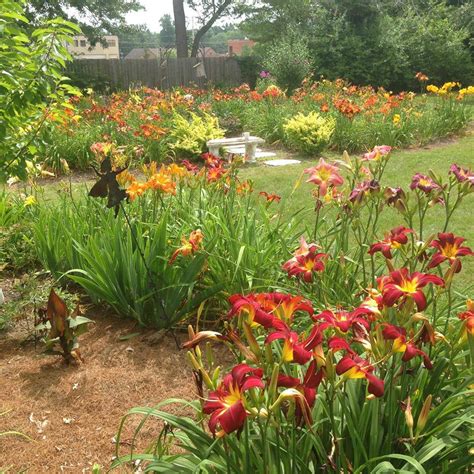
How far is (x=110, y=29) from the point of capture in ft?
79.9

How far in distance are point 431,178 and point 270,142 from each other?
28.3ft

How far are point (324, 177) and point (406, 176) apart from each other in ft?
16.7

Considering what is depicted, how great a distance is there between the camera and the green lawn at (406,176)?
16.6 feet

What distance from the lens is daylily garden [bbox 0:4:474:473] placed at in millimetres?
1281

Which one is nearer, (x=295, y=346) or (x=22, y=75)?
(x=295, y=346)

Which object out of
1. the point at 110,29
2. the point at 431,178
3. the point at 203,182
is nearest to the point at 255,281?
the point at 203,182

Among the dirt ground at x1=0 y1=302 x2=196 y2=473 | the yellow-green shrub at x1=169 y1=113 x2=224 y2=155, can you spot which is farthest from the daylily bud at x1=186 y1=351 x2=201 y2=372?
the yellow-green shrub at x1=169 y1=113 x2=224 y2=155

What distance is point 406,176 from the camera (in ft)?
23.4

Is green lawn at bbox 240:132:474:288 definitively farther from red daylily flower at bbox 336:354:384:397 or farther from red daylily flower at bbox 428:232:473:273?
red daylily flower at bbox 336:354:384:397

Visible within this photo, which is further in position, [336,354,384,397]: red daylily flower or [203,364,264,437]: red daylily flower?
[336,354,384,397]: red daylily flower

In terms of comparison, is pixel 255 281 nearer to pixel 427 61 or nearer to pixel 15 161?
pixel 15 161

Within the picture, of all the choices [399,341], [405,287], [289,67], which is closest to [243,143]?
[405,287]

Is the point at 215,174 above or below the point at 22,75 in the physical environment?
below

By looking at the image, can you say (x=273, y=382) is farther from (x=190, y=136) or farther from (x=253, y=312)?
(x=190, y=136)
